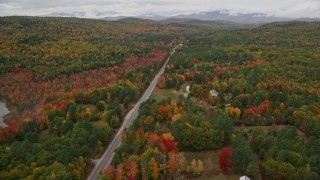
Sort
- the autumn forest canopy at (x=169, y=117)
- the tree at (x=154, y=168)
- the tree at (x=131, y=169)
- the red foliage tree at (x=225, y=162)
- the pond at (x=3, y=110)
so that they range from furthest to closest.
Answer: the pond at (x=3, y=110), the red foliage tree at (x=225, y=162), the autumn forest canopy at (x=169, y=117), the tree at (x=154, y=168), the tree at (x=131, y=169)

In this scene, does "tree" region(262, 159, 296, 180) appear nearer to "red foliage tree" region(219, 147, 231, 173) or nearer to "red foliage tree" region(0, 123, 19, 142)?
"red foliage tree" region(219, 147, 231, 173)

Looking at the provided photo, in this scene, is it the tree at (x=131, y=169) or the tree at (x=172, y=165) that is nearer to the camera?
the tree at (x=131, y=169)

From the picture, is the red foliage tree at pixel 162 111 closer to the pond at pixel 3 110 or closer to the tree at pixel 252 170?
the tree at pixel 252 170

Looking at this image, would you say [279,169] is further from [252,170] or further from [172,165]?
[172,165]

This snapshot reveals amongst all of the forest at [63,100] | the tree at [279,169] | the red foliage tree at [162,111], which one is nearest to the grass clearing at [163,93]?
the forest at [63,100]

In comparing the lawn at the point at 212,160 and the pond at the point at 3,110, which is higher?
the lawn at the point at 212,160

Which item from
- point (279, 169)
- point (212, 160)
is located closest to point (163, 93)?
point (212, 160)

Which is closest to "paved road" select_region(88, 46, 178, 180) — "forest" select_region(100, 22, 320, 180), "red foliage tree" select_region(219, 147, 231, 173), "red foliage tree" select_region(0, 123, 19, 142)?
"forest" select_region(100, 22, 320, 180)
